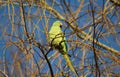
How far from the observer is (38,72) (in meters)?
2.54

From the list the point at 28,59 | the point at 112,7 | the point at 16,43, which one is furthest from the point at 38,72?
the point at 112,7

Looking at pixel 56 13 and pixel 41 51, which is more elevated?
pixel 56 13

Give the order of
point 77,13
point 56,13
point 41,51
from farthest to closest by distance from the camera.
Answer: point 56,13, point 77,13, point 41,51

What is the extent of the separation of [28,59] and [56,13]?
1216 mm

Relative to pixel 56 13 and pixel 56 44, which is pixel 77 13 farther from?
pixel 56 13

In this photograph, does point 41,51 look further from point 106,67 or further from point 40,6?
point 106,67

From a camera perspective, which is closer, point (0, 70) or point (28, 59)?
point (28, 59)

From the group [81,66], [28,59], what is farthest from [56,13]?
[28,59]

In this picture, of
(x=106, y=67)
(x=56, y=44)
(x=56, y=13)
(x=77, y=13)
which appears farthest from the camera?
(x=56, y=13)

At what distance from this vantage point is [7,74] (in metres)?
2.84

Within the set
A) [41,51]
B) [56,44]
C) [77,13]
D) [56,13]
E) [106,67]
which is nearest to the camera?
[41,51]

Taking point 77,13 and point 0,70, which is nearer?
point 77,13

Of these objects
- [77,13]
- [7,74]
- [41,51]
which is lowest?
[7,74]

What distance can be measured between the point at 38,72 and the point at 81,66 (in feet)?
1.55
